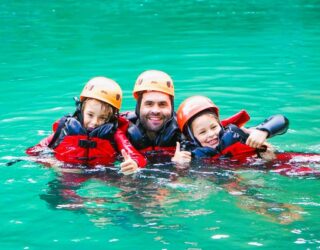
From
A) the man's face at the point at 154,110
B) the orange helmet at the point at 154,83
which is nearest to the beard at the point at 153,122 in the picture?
the man's face at the point at 154,110

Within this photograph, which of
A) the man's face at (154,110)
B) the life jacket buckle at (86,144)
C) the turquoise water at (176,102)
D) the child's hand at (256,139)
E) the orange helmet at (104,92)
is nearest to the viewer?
the turquoise water at (176,102)

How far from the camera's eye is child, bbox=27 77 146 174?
779 cm

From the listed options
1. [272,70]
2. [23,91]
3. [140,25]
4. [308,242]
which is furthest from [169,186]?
[140,25]

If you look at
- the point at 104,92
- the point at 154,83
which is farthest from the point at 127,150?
the point at 154,83

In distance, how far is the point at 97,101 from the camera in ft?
26.0

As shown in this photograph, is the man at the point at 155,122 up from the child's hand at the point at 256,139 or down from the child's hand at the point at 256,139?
up

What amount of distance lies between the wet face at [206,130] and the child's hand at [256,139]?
1.52 feet

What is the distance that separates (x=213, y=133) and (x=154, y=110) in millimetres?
767

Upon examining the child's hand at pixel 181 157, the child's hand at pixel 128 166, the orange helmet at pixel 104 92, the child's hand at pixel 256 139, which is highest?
the orange helmet at pixel 104 92

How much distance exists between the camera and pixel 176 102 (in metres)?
11.2

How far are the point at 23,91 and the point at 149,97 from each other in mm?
4790

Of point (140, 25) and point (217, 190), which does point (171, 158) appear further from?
point (140, 25)

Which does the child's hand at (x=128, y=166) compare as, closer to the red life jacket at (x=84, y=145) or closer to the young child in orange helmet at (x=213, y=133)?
the young child in orange helmet at (x=213, y=133)

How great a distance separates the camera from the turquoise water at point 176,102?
6.02m
